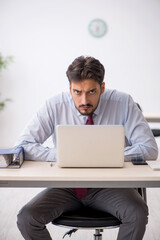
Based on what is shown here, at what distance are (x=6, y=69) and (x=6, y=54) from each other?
250 millimetres

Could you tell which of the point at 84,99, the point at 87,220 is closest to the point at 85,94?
the point at 84,99

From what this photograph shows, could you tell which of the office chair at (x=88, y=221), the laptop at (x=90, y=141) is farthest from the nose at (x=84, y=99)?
the office chair at (x=88, y=221)

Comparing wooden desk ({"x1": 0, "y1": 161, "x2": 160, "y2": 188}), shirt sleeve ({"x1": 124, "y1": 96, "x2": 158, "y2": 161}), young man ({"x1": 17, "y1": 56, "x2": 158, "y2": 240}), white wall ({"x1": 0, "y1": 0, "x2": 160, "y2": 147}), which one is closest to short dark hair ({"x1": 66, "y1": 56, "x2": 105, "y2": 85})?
young man ({"x1": 17, "y1": 56, "x2": 158, "y2": 240})

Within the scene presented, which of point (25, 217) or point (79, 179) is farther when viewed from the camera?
point (25, 217)

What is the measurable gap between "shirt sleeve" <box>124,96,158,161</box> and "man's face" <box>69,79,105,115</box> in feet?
0.81

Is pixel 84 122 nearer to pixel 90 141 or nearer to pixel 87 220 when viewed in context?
pixel 90 141

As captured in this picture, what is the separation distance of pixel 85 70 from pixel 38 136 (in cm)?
50

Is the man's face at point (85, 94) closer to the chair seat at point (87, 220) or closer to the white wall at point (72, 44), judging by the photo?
the chair seat at point (87, 220)

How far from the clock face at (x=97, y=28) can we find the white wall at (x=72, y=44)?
0.24 feet

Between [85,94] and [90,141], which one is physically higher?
[85,94]

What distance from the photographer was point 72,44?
581 cm

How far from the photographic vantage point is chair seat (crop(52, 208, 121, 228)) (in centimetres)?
178

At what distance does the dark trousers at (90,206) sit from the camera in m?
1.80

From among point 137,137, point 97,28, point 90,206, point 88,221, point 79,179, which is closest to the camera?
point 79,179
